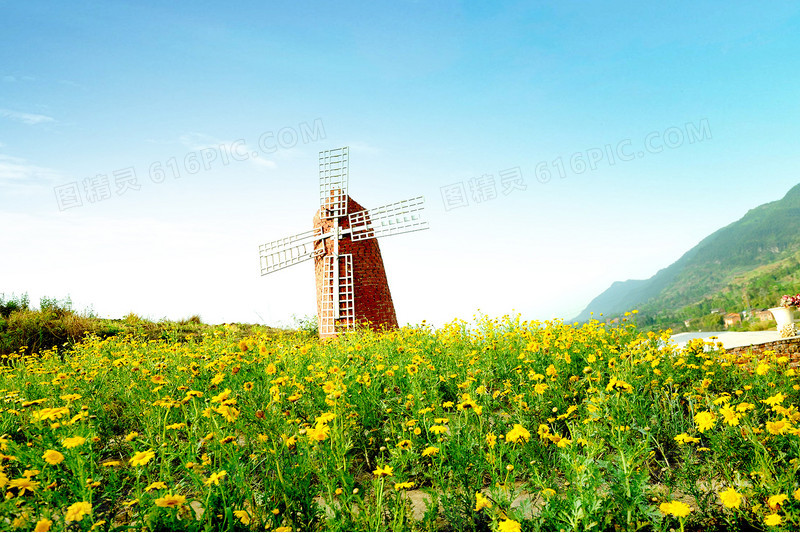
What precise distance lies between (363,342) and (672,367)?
4.28 meters

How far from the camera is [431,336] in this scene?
290 inches

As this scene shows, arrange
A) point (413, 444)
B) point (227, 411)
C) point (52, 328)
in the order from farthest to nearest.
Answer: point (52, 328), point (413, 444), point (227, 411)

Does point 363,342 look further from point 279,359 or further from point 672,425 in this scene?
point 672,425

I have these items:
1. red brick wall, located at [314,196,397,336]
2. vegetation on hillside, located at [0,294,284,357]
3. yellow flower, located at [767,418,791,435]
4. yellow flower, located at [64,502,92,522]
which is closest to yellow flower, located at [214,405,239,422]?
yellow flower, located at [64,502,92,522]

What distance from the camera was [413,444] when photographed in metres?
3.58

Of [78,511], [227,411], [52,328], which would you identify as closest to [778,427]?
[227,411]

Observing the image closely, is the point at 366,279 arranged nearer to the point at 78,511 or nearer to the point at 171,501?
the point at 171,501

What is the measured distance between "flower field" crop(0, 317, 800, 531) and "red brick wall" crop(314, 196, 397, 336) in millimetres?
9264

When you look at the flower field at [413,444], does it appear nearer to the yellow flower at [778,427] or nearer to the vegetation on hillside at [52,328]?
the yellow flower at [778,427]

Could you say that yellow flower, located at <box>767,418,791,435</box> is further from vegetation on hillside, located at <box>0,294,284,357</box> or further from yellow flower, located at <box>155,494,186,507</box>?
vegetation on hillside, located at <box>0,294,284,357</box>

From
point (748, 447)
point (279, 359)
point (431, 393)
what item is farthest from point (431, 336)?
point (748, 447)

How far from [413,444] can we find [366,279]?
12.3 meters

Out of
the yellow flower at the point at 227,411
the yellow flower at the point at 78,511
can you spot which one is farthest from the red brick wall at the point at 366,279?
the yellow flower at the point at 78,511

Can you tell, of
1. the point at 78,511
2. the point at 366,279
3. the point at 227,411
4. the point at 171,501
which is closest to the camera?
the point at 78,511
